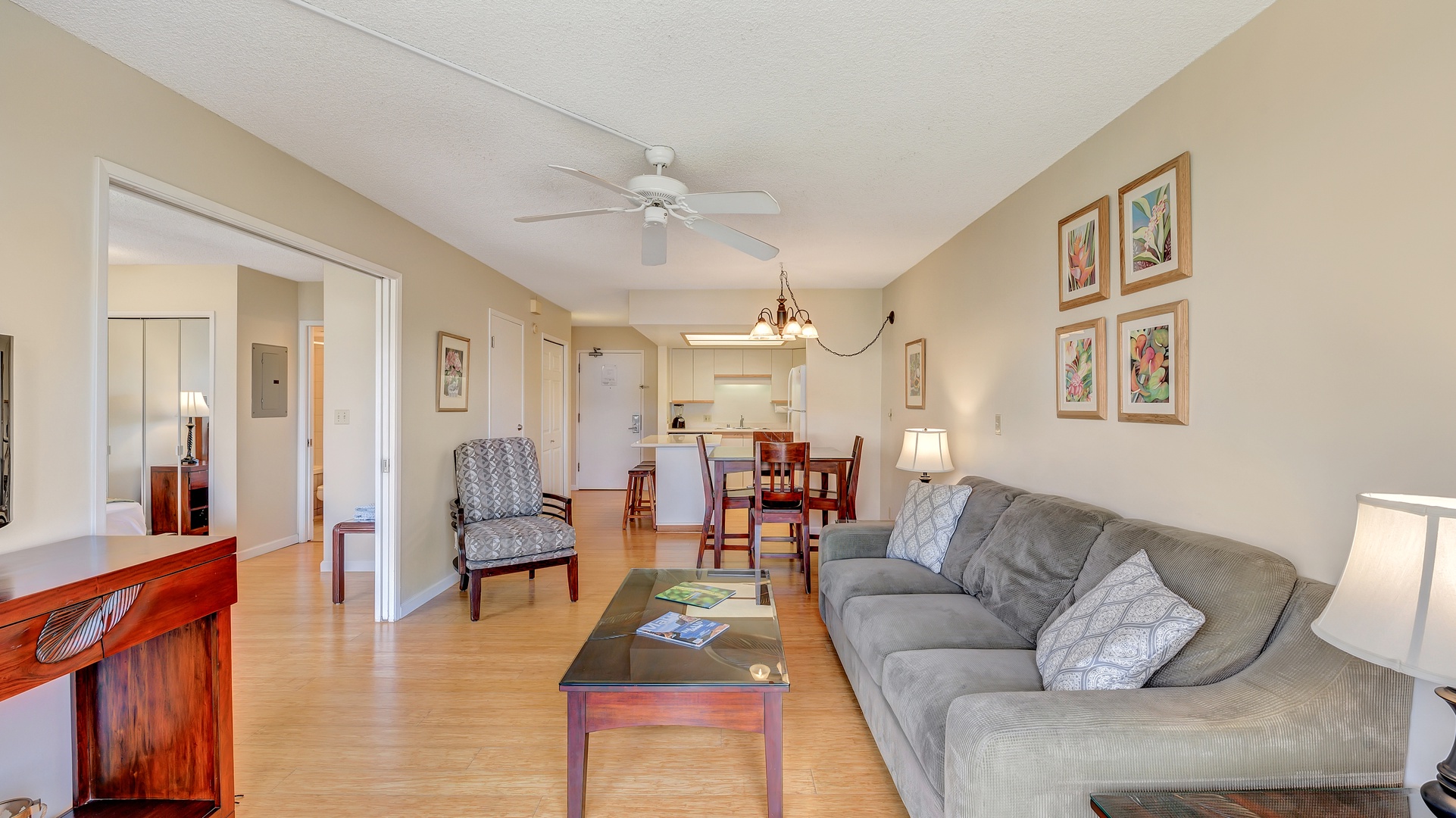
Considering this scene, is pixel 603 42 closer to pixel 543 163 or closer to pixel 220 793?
pixel 543 163

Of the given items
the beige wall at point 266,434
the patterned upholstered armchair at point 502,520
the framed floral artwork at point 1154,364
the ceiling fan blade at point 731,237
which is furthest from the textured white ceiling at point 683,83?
the beige wall at point 266,434

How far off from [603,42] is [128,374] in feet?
17.4

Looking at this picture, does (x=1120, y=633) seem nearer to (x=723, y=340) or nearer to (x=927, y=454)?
(x=927, y=454)

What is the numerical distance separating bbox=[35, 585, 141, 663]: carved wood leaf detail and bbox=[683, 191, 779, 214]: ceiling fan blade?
6.57 ft

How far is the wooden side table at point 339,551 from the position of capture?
3918 mm

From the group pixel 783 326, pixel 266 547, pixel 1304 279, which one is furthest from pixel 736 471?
pixel 266 547

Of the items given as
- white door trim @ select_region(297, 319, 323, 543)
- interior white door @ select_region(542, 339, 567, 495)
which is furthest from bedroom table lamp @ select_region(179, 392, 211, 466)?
interior white door @ select_region(542, 339, 567, 495)

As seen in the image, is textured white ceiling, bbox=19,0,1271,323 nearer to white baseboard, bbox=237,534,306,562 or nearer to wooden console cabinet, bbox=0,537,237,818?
wooden console cabinet, bbox=0,537,237,818

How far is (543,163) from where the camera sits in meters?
2.77

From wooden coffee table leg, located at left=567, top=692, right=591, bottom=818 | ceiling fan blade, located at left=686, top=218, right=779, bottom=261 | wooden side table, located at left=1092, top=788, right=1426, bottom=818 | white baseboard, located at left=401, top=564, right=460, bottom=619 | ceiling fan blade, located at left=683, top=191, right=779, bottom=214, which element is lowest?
white baseboard, located at left=401, top=564, right=460, bottom=619

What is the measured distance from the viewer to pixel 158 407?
4.89 metres

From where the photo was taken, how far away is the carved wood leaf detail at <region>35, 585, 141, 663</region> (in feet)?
4.44

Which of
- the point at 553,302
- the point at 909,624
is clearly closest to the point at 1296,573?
the point at 909,624

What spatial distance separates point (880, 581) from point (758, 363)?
607 cm
